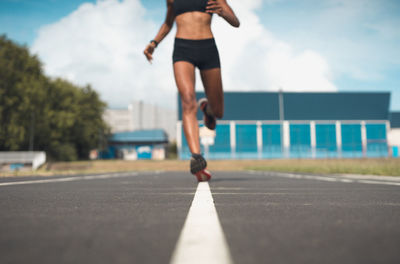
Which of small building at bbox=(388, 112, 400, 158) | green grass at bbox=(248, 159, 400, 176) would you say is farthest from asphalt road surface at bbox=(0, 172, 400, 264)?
small building at bbox=(388, 112, 400, 158)

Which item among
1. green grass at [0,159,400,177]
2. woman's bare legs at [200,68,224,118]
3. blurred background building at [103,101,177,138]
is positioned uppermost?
blurred background building at [103,101,177,138]

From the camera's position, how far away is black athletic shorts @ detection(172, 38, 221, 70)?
4.73m

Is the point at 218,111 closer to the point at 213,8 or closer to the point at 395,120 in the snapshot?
the point at 213,8

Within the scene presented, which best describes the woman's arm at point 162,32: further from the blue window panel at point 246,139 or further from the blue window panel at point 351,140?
the blue window panel at point 351,140

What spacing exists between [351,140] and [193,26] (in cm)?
4792

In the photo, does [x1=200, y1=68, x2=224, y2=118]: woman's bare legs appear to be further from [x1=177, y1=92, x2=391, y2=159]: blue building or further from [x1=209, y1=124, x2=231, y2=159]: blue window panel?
[x1=209, y1=124, x2=231, y2=159]: blue window panel

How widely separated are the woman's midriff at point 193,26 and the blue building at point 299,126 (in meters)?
41.1

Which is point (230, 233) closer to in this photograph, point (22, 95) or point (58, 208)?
point (58, 208)

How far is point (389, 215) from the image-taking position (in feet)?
6.10

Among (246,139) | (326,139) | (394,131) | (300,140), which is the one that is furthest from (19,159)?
(394,131)

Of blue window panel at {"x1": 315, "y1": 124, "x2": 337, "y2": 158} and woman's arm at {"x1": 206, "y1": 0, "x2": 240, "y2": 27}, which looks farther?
blue window panel at {"x1": 315, "y1": 124, "x2": 337, "y2": 158}

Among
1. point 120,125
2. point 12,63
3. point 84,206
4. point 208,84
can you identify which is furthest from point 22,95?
point 120,125

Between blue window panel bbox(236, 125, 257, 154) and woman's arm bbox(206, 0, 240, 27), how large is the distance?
4246cm

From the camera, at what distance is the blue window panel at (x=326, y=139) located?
4703cm
